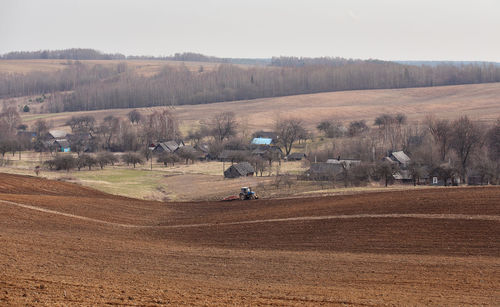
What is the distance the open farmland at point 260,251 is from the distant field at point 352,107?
256 ft

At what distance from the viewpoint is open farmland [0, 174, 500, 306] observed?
15.6 m

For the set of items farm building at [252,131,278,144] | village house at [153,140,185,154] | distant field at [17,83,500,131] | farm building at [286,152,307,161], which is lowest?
farm building at [286,152,307,161]

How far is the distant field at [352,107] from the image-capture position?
382ft

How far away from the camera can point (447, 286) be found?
1727 cm

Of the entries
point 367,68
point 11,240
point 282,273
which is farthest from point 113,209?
point 367,68

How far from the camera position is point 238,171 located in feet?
203

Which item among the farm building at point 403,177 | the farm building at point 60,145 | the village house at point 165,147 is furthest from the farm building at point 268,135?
the farm building at point 403,177

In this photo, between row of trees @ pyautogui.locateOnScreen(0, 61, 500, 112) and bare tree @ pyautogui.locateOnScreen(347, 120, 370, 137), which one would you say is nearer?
bare tree @ pyautogui.locateOnScreen(347, 120, 370, 137)

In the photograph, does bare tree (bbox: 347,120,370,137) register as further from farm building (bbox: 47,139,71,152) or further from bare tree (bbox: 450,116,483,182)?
farm building (bbox: 47,139,71,152)

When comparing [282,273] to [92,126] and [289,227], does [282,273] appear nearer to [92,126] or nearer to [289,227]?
[289,227]

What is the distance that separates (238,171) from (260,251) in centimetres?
3892

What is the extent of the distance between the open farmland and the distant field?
256 feet

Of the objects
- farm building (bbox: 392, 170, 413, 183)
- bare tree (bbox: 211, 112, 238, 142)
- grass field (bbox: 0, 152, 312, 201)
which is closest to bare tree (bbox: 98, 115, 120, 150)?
bare tree (bbox: 211, 112, 238, 142)

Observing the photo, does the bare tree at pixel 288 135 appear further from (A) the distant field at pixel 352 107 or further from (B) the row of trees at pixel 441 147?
(A) the distant field at pixel 352 107
